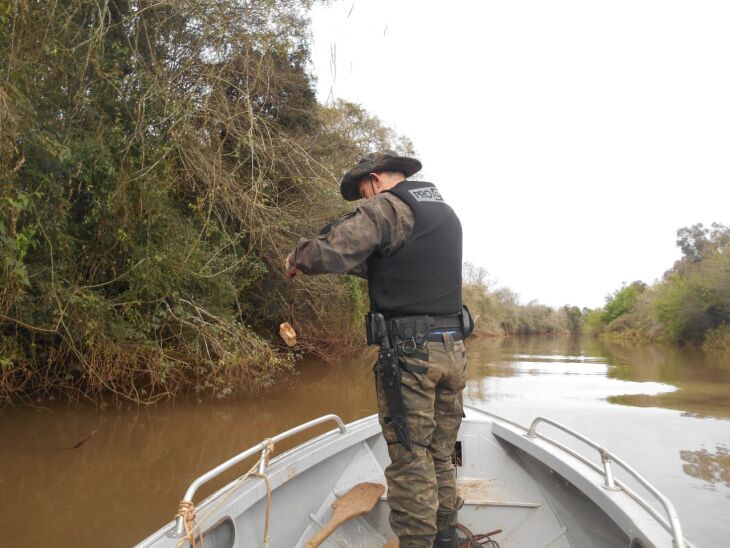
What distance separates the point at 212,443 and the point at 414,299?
196 inches

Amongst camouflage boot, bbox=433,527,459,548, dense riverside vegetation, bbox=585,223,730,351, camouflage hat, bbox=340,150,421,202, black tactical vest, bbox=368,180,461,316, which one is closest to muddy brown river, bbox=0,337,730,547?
camouflage boot, bbox=433,527,459,548

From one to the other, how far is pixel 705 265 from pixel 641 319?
1547 cm

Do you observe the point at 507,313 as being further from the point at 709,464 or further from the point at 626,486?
the point at 626,486

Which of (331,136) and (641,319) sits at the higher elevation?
(331,136)

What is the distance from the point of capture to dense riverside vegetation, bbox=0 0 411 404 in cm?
542

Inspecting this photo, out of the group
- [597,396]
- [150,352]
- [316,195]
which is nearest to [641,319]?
[597,396]

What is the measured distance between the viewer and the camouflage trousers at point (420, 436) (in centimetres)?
235

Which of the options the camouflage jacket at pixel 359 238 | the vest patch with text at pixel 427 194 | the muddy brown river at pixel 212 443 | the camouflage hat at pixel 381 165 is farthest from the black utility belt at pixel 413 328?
the muddy brown river at pixel 212 443

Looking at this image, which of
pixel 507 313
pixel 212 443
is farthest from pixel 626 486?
pixel 507 313

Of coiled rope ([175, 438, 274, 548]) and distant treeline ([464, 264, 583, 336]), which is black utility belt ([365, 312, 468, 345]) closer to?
coiled rope ([175, 438, 274, 548])

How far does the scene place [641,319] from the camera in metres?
44.1

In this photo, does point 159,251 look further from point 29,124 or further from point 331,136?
point 331,136

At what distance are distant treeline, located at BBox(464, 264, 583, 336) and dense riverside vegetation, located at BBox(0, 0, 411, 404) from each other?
23675 mm

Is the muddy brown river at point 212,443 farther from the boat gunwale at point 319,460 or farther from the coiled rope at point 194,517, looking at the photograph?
the coiled rope at point 194,517
